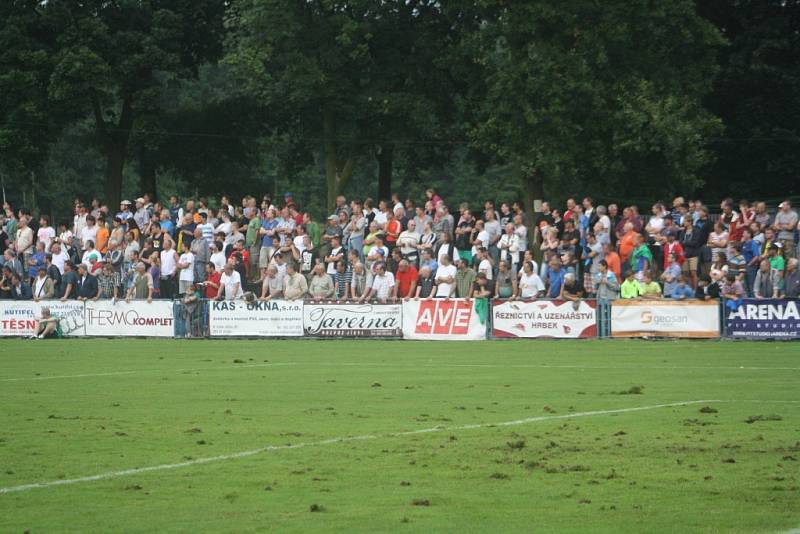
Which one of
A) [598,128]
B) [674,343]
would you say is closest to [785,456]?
[674,343]

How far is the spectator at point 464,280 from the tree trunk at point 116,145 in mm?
27826

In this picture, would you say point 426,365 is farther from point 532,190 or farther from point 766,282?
point 532,190

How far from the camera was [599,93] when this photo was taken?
4662 centimetres

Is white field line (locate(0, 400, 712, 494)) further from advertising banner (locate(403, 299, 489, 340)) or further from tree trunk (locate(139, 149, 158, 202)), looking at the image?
tree trunk (locate(139, 149, 158, 202))

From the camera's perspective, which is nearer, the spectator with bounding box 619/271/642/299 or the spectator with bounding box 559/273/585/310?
the spectator with bounding box 619/271/642/299

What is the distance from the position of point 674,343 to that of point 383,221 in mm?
9741

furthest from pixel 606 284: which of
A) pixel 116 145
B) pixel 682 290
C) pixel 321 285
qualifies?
pixel 116 145

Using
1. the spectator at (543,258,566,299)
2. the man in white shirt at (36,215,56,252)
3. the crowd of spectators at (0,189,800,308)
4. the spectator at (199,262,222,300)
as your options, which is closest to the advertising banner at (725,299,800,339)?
the crowd of spectators at (0,189,800,308)

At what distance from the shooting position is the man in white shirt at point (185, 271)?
3556cm

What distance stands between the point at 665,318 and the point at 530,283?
137 inches

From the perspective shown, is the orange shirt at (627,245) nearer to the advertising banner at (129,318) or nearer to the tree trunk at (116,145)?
the advertising banner at (129,318)

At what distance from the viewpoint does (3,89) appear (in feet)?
Result: 174

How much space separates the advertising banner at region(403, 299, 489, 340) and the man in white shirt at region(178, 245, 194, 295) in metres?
6.86

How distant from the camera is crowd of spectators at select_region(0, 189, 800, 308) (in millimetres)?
30734
